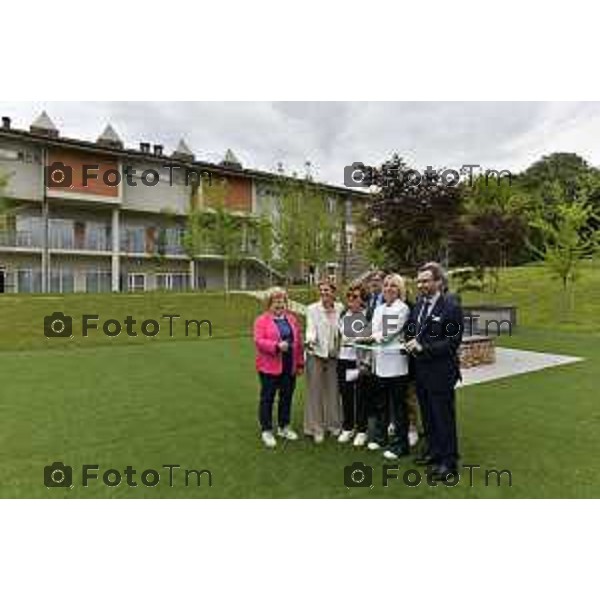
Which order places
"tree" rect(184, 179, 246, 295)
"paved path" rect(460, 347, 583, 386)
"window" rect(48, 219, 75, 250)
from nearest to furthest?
"paved path" rect(460, 347, 583, 386) < "tree" rect(184, 179, 246, 295) < "window" rect(48, 219, 75, 250)

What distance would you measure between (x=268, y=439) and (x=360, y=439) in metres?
0.98

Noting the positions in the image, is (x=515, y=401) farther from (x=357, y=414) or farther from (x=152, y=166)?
(x=152, y=166)

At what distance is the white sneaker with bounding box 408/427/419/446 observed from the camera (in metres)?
5.89

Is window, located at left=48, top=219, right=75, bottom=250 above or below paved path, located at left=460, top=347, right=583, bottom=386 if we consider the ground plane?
above

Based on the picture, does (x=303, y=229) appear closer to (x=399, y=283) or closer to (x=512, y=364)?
(x=512, y=364)

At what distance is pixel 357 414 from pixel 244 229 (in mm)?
27752

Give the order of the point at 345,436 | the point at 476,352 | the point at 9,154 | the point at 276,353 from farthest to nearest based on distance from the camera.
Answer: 1. the point at 9,154
2. the point at 476,352
3. the point at 345,436
4. the point at 276,353

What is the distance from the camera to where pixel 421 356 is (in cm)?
496

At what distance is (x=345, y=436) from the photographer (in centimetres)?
593

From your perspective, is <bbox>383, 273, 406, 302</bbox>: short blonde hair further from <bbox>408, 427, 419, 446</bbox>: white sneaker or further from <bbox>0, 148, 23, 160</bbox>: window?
<bbox>0, 148, 23, 160</bbox>: window

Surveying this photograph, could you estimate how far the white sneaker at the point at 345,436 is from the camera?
5891 millimetres

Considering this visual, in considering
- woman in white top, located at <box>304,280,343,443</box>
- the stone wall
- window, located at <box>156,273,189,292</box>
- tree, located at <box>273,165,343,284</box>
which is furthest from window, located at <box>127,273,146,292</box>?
woman in white top, located at <box>304,280,343,443</box>

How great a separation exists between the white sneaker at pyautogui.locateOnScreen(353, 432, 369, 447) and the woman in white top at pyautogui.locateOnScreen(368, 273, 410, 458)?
0.15 m

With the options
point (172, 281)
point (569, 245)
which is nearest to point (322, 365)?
point (569, 245)
